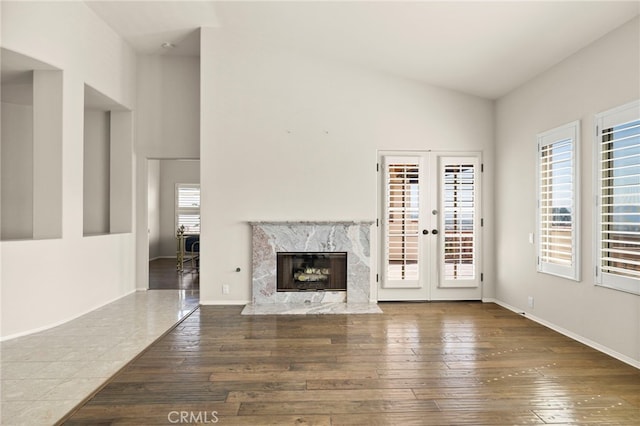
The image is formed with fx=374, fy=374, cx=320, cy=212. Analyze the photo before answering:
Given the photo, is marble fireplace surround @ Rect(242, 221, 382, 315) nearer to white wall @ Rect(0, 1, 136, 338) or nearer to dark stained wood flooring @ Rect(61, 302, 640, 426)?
dark stained wood flooring @ Rect(61, 302, 640, 426)

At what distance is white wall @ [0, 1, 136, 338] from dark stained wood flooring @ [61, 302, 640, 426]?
1.48 m

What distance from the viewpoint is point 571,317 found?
388 cm

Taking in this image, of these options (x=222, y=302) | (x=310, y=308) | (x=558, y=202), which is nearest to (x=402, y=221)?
Answer: (x=310, y=308)

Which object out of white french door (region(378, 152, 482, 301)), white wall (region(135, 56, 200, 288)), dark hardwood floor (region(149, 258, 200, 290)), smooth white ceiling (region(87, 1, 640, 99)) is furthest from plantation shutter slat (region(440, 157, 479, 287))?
dark hardwood floor (region(149, 258, 200, 290))

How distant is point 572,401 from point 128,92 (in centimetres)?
638

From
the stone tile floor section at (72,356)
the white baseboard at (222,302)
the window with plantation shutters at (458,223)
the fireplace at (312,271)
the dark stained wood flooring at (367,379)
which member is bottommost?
the dark stained wood flooring at (367,379)

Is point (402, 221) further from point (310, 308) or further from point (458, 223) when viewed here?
point (310, 308)

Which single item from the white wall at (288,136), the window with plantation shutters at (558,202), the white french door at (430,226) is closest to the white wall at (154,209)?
the white wall at (288,136)

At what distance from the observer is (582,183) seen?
3.74m

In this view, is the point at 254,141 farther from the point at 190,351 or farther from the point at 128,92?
the point at 190,351

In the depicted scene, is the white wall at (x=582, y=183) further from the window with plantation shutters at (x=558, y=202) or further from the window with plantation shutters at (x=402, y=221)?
the window with plantation shutters at (x=402, y=221)

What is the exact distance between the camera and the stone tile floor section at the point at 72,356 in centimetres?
244

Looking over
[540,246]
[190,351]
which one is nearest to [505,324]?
[540,246]

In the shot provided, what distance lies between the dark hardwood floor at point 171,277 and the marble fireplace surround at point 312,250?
1674 mm
